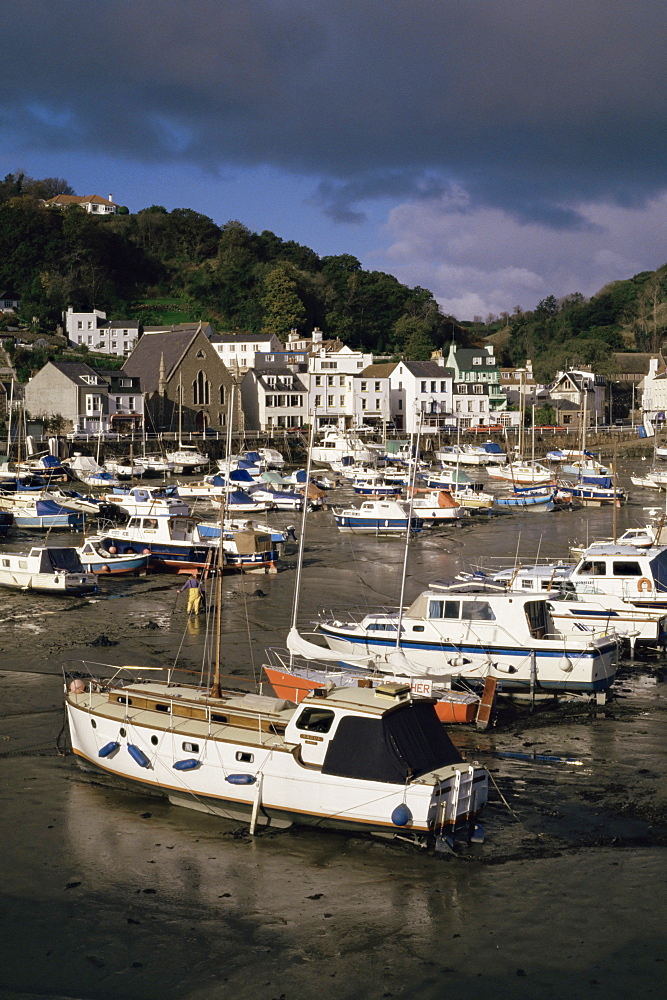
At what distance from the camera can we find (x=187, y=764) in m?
16.2

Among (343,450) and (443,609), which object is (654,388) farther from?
(443,609)

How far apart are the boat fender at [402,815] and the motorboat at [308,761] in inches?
0.7

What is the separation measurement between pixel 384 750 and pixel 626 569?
15700mm

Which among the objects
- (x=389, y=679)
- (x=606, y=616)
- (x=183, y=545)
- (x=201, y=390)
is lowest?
(x=389, y=679)

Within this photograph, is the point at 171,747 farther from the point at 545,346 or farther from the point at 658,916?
the point at 545,346

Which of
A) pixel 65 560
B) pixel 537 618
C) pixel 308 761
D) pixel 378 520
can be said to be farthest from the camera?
pixel 378 520

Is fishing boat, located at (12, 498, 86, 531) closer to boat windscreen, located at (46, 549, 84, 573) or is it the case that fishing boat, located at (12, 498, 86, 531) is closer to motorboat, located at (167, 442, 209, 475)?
boat windscreen, located at (46, 549, 84, 573)

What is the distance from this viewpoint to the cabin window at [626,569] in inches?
1128

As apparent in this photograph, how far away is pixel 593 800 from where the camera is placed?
16.7 m

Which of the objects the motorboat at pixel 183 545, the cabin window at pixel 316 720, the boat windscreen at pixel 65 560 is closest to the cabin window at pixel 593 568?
the motorboat at pixel 183 545

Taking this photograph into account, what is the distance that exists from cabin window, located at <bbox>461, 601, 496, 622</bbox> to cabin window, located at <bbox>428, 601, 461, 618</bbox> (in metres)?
0.17

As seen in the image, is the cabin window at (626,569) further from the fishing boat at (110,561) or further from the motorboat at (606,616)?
the fishing boat at (110,561)

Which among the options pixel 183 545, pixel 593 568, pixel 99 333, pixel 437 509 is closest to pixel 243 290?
pixel 99 333

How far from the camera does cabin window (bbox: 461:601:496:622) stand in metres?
23.2
